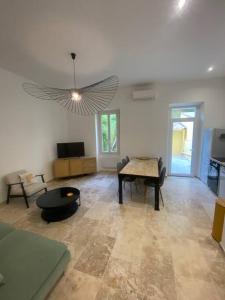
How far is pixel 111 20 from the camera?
1936 millimetres

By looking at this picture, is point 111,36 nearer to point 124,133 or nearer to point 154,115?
point 154,115

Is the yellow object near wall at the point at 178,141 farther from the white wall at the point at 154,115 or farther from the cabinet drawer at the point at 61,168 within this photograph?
the cabinet drawer at the point at 61,168

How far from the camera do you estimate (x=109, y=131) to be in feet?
17.9

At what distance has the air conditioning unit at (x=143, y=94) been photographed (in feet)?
14.5

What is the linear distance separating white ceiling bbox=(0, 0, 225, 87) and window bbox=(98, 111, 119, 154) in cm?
192

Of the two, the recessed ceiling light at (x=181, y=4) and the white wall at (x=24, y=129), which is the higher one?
the recessed ceiling light at (x=181, y=4)

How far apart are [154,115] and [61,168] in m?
3.50

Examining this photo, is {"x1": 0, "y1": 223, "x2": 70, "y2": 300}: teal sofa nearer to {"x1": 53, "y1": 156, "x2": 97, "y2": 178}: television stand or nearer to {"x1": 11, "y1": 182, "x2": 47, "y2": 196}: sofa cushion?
{"x1": 11, "y1": 182, "x2": 47, "y2": 196}: sofa cushion

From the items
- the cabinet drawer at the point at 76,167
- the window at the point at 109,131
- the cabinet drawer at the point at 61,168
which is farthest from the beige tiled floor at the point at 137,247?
the window at the point at 109,131

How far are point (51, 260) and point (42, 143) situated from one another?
3678mm

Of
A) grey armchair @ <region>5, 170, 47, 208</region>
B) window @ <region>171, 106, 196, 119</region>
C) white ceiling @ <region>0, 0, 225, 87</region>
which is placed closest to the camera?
white ceiling @ <region>0, 0, 225, 87</region>

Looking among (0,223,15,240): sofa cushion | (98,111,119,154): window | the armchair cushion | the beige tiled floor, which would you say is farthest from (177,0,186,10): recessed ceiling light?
the armchair cushion

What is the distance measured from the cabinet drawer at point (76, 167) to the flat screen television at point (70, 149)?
366mm

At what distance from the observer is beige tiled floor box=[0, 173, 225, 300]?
147 cm
